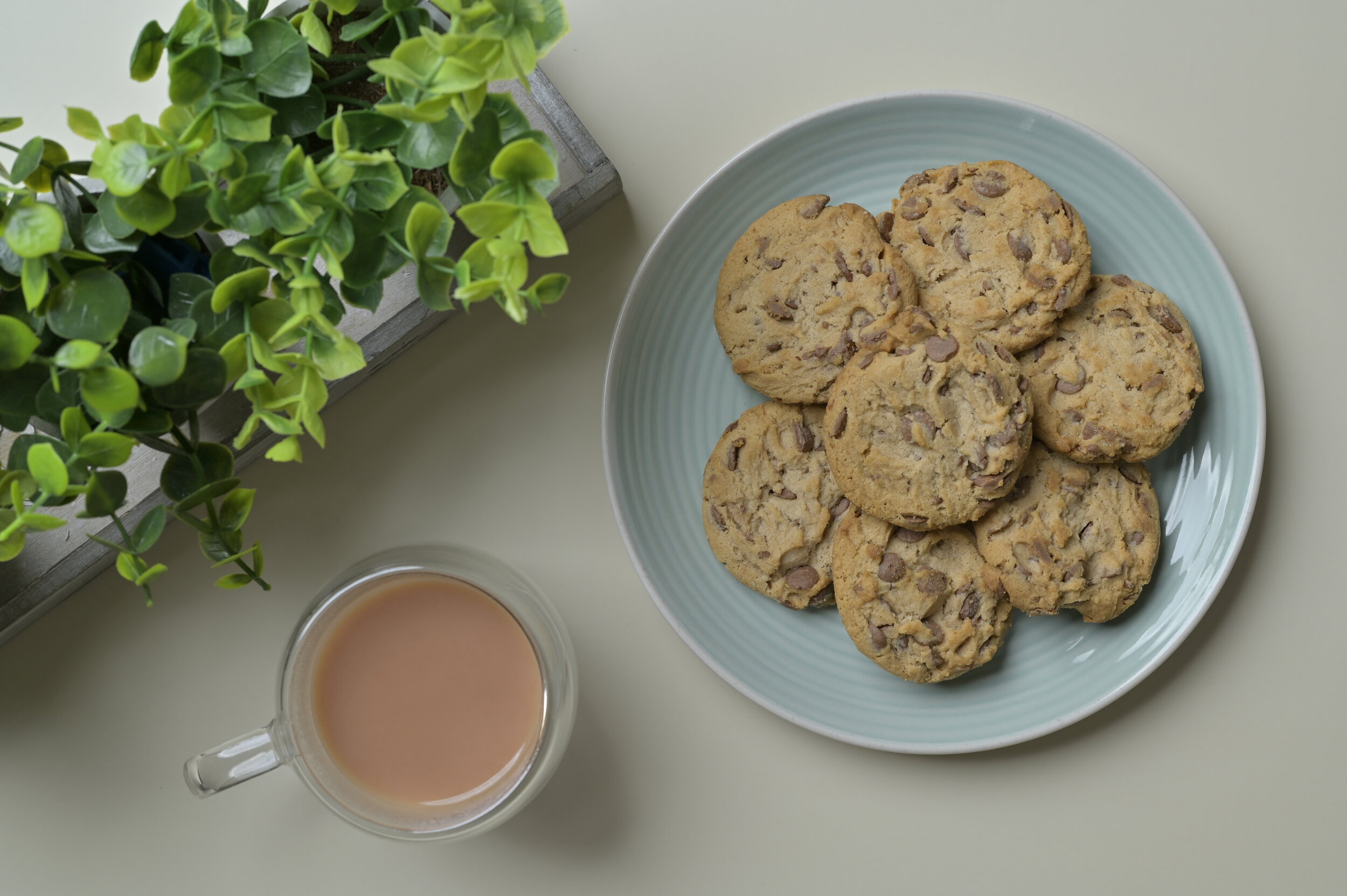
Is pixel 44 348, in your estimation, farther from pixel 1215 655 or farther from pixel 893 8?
pixel 1215 655

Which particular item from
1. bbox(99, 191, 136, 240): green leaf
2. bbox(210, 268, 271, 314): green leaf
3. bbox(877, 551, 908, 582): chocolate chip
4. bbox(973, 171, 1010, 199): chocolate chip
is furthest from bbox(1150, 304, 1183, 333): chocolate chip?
bbox(99, 191, 136, 240): green leaf

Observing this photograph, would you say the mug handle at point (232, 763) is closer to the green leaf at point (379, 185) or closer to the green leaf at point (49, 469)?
the green leaf at point (49, 469)

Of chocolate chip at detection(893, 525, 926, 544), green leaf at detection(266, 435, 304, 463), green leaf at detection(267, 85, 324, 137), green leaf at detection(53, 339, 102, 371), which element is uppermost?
green leaf at detection(267, 85, 324, 137)

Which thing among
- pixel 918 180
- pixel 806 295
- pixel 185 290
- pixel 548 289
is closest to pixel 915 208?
pixel 918 180

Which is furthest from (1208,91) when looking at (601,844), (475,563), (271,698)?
(271,698)

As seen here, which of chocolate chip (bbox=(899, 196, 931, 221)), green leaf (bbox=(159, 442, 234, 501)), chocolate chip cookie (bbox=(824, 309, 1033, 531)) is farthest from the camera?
chocolate chip (bbox=(899, 196, 931, 221))

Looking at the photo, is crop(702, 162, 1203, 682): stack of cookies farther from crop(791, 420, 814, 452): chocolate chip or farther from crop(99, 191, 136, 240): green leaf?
crop(99, 191, 136, 240): green leaf
